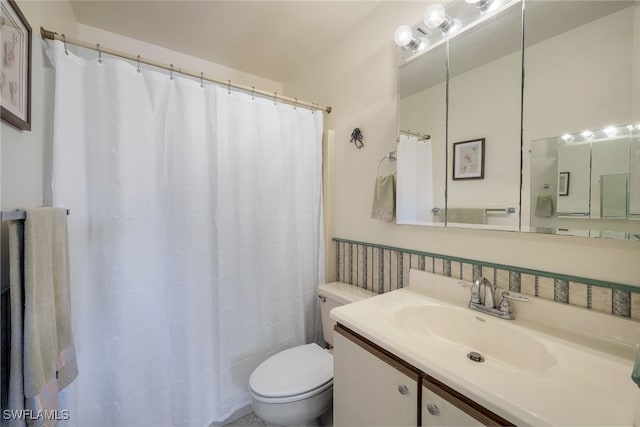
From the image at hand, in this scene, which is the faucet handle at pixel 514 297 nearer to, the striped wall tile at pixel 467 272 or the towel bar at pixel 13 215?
the striped wall tile at pixel 467 272

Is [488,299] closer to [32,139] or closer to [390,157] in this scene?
[390,157]

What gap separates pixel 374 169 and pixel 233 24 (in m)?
1.33

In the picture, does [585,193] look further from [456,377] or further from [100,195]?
[100,195]

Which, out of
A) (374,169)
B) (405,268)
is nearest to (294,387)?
(405,268)

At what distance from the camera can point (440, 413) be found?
71 centimetres

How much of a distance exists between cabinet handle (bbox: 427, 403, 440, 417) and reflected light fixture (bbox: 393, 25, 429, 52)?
1546 mm

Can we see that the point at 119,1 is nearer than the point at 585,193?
No

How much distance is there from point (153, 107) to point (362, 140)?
1.19 m

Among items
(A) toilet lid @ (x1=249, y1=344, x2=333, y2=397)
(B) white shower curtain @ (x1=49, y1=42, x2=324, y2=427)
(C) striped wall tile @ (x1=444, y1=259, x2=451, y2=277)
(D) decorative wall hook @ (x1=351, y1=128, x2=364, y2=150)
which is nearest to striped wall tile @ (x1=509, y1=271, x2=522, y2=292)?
(C) striped wall tile @ (x1=444, y1=259, x2=451, y2=277)

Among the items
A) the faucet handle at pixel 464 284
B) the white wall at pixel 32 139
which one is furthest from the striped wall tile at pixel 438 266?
the white wall at pixel 32 139

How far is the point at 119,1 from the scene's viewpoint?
4.88 ft

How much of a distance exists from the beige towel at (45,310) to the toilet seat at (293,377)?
74cm

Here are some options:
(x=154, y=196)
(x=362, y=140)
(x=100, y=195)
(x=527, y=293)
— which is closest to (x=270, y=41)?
(x=362, y=140)

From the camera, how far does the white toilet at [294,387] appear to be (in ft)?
3.89
